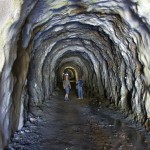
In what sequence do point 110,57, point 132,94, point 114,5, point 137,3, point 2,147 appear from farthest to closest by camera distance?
point 110,57, point 132,94, point 114,5, point 137,3, point 2,147

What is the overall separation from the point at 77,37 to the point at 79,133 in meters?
5.83

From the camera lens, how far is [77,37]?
43.4ft

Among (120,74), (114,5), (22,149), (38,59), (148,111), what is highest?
(114,5)

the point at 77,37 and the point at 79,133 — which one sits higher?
the point at 77,37

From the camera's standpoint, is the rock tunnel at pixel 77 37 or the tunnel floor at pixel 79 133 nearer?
the rock tunnel at pixel 77 37

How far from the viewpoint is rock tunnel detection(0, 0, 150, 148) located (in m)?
5.89

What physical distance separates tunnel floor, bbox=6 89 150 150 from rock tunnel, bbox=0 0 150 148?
0.40 meters

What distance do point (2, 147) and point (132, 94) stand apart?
560cm

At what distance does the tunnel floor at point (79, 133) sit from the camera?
23.4 feet

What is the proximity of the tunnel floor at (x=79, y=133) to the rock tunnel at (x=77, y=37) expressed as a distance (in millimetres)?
404

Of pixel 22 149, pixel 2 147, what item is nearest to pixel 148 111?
pixel 22 149

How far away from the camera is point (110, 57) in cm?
1277

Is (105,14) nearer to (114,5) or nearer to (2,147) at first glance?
(114,5)

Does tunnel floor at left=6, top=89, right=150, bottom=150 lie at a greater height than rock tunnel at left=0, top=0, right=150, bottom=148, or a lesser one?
lesser
